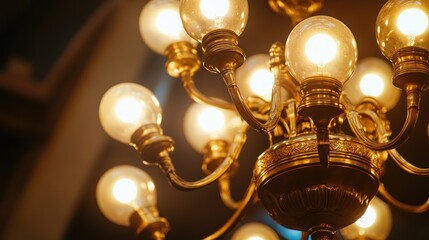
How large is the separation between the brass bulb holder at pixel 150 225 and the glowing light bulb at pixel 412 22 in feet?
2.24

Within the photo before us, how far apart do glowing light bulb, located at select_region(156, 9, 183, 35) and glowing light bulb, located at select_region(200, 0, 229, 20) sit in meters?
0.41

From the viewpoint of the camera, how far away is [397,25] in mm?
1668

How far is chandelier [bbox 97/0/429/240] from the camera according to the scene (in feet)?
5.25

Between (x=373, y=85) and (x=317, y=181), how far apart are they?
68 cm

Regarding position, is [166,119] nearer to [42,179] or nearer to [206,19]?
[42,179]

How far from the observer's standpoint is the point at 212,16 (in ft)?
5.56

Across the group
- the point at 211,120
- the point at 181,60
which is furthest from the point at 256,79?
the point at 181,60

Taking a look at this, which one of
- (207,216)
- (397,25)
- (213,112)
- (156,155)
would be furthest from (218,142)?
(207,216)

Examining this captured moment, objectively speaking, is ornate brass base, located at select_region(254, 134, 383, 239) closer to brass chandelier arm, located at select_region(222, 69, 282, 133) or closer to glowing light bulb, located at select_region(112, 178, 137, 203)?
brass chandelier arm, located at select_region(222, 69, 282, 133)

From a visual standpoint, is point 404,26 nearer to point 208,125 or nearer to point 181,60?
point 181,60

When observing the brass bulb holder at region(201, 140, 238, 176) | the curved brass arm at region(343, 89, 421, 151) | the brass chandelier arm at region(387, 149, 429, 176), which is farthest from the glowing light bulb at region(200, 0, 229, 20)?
the brass bulb holder at region(201, 140, 238, 176)

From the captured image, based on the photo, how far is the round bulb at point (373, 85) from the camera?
2270 millimetres

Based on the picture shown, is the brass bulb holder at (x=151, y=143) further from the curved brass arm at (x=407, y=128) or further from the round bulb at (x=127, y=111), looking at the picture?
the curved brass arm at (x=407, y=128)

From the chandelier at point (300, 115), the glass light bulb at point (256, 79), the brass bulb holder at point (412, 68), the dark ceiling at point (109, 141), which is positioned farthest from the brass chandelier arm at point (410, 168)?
the dark ceiling at point (109, 141)
